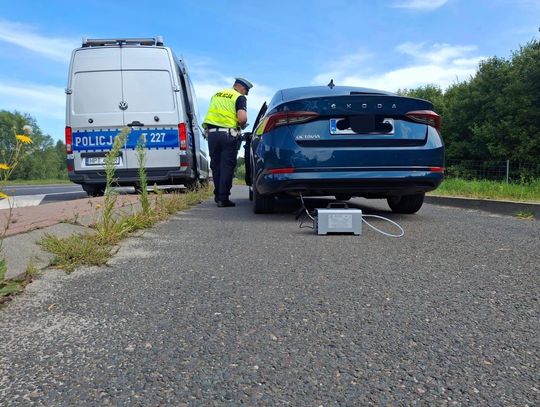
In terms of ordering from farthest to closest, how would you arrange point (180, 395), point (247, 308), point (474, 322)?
1. point (247, 308)
2. point (474, 322)
3. point (180, 395)

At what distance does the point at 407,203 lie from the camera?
5.55m

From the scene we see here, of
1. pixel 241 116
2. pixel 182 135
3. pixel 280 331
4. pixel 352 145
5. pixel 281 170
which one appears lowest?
pixel 280 331

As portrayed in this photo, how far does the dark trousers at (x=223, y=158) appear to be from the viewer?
6523 mm

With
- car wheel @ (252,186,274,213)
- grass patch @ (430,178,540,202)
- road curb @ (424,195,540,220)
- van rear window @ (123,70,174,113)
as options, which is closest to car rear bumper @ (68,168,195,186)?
van rear window @ (123,70,174,113)

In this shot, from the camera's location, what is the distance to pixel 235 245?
11.2ft

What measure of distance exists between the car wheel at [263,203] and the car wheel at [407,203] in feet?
5.09

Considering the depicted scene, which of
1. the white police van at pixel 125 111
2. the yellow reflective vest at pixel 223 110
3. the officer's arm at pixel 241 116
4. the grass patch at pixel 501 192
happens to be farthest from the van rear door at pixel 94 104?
the grass patch at pixel 501 192

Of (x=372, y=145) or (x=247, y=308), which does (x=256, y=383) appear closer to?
(x=247, y=308)

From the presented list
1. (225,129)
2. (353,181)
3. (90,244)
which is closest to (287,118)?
(353,181)

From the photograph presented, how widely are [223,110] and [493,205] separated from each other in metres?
4.00

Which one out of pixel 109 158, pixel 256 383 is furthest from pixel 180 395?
pixel 109 158

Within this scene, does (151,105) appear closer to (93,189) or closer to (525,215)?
(93,189)

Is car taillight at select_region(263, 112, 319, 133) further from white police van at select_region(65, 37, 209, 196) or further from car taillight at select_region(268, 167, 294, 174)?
white police van at select_region(65, 37, 209, 196)

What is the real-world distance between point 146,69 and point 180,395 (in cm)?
742
